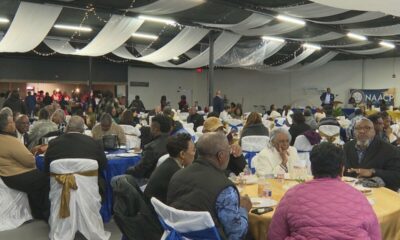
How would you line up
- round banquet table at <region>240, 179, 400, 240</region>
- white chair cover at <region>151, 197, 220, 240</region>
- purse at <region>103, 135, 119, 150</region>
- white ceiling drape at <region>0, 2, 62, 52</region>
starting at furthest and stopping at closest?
white ceiling drape at <region>0, 2, 62, 52</region>
purse at <region>103, 135, 119, 150</region>
round banquet table at <region>240, 179, 400, 240</region>
white chair cover at <region>151, 197, 220, 240</region>

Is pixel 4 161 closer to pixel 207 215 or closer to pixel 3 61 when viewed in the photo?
pixel 207 215

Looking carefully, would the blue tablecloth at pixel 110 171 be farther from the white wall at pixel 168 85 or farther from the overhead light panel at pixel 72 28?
the white wall at pixel 168 85

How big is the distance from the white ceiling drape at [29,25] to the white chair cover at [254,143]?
4.41m

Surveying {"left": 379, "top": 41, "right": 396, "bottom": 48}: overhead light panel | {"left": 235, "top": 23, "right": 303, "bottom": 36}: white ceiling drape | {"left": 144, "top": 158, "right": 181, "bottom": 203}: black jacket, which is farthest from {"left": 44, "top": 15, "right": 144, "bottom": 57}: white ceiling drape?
{"left": 379, "top": 41, "right": 396, "bottom": 48}: overhead light panel

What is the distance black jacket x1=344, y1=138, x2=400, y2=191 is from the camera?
12.3ft

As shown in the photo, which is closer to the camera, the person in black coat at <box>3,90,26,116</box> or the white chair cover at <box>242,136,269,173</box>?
the white chair cover at <box>242,136,269,173</box>

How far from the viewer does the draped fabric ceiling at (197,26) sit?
846 cm

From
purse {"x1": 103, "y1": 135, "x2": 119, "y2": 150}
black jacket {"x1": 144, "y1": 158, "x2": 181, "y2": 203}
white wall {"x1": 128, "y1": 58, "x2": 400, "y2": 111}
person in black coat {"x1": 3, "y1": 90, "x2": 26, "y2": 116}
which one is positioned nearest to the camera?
black jacket {"x1": 144, "y1": 158, "x2": 181, "y2": 203}

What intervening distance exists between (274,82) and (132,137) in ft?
57.9

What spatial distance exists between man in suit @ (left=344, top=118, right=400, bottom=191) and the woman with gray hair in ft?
1.73

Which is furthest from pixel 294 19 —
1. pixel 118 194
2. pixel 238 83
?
pixel 238 83

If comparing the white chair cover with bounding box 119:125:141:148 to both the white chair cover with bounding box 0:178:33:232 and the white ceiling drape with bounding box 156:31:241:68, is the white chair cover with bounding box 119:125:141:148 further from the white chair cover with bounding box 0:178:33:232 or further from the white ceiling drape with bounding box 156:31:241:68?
the white ceiling drape with bounding box 156:31:241:68

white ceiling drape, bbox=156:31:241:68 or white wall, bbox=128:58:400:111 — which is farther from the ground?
white ceiling drape, bbox=156:31:241:68

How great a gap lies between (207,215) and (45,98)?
49.8 ft
